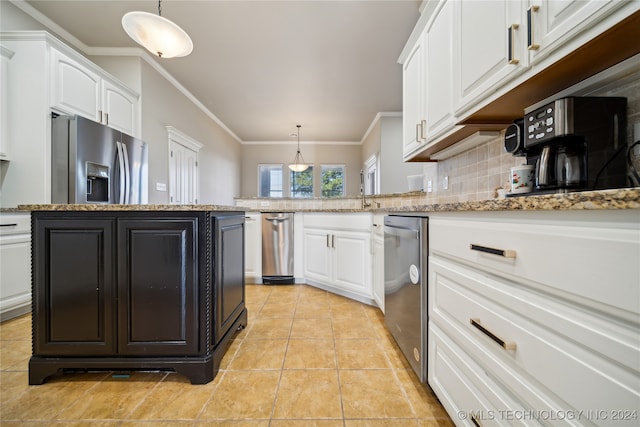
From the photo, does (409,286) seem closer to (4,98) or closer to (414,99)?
(414,99)

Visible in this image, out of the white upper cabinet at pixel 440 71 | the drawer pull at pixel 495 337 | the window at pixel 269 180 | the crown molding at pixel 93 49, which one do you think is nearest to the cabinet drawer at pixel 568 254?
the drawer pull at pixel 495 337

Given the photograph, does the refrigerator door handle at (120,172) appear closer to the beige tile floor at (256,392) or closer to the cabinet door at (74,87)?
the cabinet door at (74,87)

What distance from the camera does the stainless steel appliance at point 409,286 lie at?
119cm

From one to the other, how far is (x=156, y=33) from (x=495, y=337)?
2396mm

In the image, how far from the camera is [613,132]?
885mm

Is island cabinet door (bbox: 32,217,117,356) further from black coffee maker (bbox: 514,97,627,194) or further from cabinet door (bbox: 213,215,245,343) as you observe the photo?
black coffee maker (bbox: 514,97,627,194)

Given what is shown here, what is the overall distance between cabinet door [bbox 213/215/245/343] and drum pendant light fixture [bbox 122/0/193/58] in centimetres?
130

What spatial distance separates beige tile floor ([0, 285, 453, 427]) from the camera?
107cm

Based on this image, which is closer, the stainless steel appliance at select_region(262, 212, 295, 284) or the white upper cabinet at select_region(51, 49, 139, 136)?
the white upper cabinet at select_region(51, 49, 139, 136)

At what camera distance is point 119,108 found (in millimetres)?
2838

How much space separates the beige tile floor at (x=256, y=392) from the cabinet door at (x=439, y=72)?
4.79ft

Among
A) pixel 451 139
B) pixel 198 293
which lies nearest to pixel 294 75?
pixel 451 139

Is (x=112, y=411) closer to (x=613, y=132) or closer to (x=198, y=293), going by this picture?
(x=198, y=293)

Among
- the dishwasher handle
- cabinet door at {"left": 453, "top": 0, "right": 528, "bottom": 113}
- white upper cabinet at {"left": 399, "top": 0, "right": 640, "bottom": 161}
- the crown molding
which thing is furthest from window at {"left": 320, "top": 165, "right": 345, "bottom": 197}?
cabinet door at {"left": 453, "top": 0, "right": 528, "bottom": 113}
